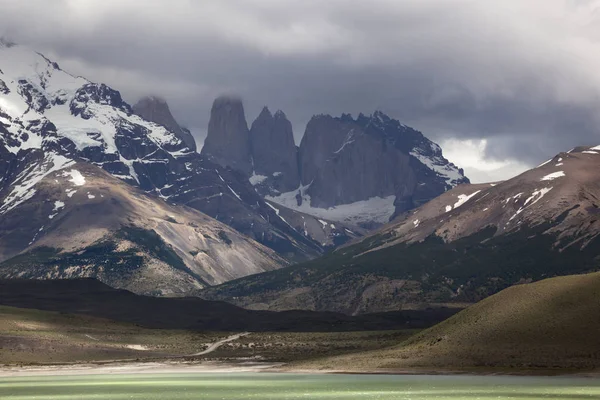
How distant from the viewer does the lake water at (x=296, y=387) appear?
417ft

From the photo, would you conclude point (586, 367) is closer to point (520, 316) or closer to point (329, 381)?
point (520, 316)

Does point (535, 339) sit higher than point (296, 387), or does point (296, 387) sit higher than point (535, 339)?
point (535, 339)

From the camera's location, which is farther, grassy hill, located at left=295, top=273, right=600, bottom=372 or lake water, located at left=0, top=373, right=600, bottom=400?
grassy hill, located at left=295, top=273, right=600, bottom=372

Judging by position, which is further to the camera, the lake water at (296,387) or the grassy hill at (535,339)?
the grassy hill at (535,339)

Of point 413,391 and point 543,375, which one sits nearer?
point 413,391

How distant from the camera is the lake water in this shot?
417 ft

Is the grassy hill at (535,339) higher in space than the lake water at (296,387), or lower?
higher

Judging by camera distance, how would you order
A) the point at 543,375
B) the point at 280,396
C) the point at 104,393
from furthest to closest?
the point at 543,375, the point at 104,393, the point at 280,396

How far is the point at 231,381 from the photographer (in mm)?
171125

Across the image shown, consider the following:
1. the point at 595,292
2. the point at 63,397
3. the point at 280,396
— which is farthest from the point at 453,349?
the point at 63,397

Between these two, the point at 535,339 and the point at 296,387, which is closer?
the point at 296,387

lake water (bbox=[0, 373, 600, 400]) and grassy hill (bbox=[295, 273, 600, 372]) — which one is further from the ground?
grassy hill (bbox=[295, 273, 600, 372])

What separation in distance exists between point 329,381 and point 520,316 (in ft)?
159

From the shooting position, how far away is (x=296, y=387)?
150000 millimetres
